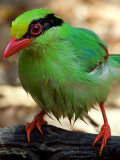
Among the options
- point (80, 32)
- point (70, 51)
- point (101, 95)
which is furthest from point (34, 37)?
point (101, 95)

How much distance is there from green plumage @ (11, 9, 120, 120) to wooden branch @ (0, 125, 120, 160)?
20 centimetres

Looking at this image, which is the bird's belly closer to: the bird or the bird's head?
the bird

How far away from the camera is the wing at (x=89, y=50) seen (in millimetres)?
2632

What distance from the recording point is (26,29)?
2316 millimetres

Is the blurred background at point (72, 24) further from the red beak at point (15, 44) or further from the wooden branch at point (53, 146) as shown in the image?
the red beak at point (15, 44)

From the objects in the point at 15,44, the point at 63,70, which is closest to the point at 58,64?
the point at 63,70

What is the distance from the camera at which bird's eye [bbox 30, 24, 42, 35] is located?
234 centimetres

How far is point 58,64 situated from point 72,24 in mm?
3536

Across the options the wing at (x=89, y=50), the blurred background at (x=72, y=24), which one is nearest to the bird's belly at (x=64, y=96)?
the wing at (x=89, y=50)

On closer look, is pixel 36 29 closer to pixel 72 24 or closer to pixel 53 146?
pixel 53 146

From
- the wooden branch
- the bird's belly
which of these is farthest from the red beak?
the wooden branch

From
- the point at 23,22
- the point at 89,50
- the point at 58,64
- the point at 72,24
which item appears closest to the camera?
the point at 23,22

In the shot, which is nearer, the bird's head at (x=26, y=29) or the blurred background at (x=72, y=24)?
the bird's head at (x=26, y=29)

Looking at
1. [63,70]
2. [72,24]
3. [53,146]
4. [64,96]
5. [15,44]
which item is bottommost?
[53,146]
